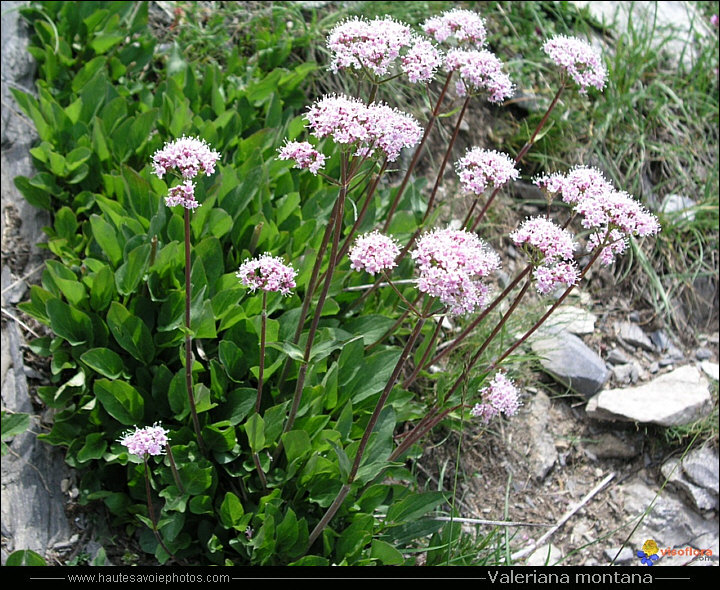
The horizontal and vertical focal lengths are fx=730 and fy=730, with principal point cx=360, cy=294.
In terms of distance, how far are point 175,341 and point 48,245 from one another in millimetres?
969

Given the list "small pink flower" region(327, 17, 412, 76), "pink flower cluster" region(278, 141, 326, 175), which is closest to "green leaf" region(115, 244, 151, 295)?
"pink flower cluster" region(278, 141, 326, 175)

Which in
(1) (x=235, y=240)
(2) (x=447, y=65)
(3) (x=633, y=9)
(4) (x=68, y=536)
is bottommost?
(4) (x=68, y=536)

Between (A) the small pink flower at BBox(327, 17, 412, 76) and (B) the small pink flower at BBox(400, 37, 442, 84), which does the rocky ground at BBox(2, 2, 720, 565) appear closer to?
(B) the small pink flower at BBox(400, 37, 442, 84)

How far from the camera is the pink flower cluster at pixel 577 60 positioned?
2.71 m

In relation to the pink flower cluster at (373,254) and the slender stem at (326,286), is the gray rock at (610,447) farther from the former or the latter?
the pink flower cluster at (373,254)

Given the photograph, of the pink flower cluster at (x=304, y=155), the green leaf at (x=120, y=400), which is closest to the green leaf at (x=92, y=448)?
the green leaf at (x=120, y=400)

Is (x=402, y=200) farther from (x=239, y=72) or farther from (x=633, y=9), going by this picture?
(x=633, y=9)

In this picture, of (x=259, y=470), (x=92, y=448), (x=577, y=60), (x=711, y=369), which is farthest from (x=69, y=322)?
(x=711, y=369)

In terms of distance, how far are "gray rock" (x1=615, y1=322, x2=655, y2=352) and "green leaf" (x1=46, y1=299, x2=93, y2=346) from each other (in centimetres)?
318

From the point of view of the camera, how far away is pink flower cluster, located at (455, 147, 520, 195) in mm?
2488

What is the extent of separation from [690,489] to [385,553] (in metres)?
2.18

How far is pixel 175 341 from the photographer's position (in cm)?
305

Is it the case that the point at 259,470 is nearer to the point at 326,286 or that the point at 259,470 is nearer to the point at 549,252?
the point at 326,286

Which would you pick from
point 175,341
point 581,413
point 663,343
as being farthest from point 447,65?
point 663,343
